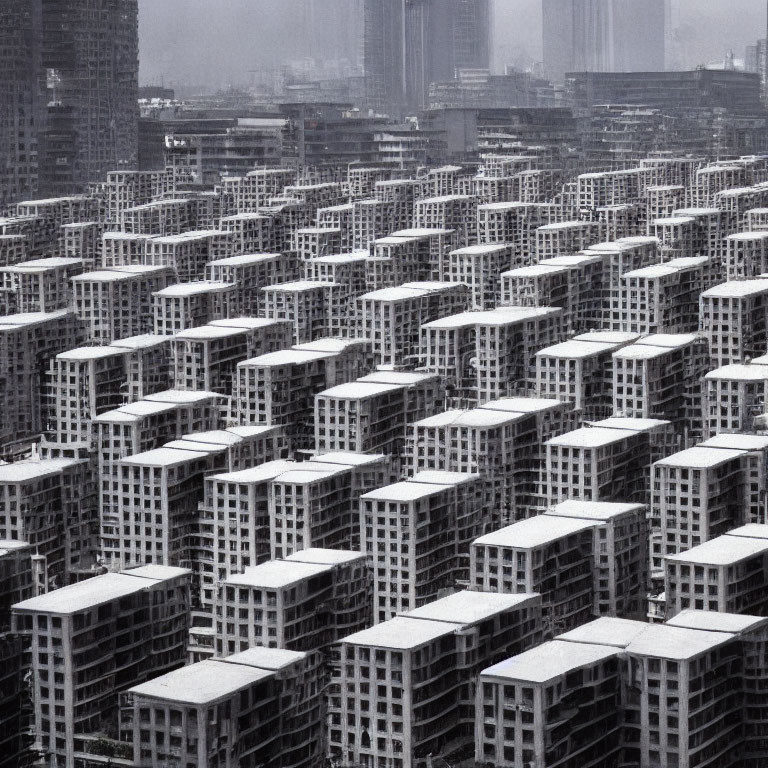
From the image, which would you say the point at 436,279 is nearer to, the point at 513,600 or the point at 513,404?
the point at 513,404

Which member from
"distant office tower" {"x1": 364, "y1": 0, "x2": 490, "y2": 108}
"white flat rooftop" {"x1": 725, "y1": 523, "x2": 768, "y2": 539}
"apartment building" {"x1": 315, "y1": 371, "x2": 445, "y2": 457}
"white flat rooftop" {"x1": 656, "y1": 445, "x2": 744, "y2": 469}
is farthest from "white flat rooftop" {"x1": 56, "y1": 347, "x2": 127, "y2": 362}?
"distant office tower" {"x1": 364, "y1": 0, "x2": 490, "y2": 108}

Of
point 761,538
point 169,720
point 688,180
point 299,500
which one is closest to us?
point 169,720

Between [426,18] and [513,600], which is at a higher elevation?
[426,18]

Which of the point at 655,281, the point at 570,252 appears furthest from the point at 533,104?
the point at 655,281

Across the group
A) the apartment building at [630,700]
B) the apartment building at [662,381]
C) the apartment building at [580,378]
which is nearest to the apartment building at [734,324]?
the apartment building at [662,381]

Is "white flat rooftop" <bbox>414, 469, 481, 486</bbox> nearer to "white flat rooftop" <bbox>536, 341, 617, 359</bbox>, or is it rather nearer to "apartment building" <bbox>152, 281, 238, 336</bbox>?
"white flat rooftop" <bbox>536, 341, 617, 359</bbox>

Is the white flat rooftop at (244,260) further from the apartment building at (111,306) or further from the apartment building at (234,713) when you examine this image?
the apartment building at (234,713)
